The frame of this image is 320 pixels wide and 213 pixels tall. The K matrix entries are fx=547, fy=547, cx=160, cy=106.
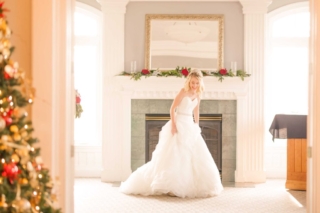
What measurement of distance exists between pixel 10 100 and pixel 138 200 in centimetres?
457

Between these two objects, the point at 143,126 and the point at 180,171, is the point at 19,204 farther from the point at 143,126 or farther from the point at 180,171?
the point at 143,126

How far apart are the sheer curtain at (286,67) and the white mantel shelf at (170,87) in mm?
877

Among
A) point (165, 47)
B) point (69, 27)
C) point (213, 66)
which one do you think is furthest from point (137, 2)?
point (69, 27)

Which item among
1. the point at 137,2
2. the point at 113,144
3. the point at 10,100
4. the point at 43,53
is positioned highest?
the point at 137,2

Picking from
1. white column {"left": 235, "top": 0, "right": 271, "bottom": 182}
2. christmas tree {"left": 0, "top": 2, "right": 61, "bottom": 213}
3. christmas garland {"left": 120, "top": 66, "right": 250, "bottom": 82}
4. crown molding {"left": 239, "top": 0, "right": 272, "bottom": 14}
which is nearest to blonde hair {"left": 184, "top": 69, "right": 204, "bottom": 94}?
christmas garland {"left": 120, "top": 66, "right": 250, "bottom": 82}

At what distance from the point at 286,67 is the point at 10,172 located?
7562 mm

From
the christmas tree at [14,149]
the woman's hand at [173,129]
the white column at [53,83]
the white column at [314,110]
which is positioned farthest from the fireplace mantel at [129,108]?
the christmas tree at [14,149]

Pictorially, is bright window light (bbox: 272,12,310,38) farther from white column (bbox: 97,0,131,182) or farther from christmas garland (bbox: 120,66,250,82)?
white column (bbox: 97,0,131,182)

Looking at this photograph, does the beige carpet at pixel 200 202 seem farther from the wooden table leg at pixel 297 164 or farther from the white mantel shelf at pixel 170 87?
the white mantel shelf at pixel 170 87

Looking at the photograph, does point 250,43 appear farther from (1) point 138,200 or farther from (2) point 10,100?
(2) point 10,100

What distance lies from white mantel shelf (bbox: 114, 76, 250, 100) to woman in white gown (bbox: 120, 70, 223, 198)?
44.4 inches

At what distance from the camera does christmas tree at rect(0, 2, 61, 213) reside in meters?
2.42

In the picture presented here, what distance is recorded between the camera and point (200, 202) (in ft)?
22.2

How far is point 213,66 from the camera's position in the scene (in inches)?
348
